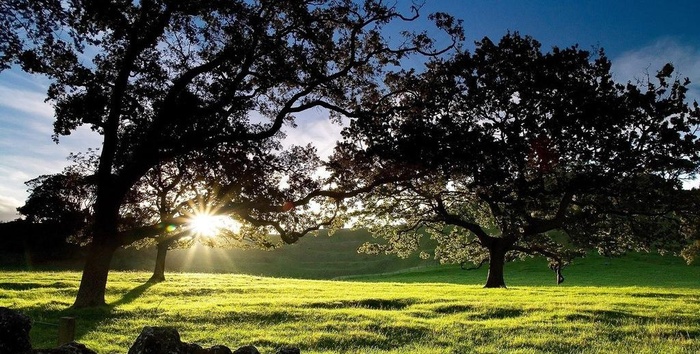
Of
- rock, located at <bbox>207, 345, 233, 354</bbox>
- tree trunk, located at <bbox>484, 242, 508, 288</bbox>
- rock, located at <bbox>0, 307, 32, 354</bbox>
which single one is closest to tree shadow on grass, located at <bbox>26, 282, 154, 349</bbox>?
rock, located at <bbox>0, 307, 32, 354</bbox>

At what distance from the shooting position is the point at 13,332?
4785 mm

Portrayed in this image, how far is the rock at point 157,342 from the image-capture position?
193 inches

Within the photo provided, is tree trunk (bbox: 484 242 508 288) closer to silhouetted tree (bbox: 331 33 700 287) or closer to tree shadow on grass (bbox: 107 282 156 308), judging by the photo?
silhouetted tree (bbox: 331 33 700 287)

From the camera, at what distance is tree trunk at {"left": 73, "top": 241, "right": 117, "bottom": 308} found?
2283cm

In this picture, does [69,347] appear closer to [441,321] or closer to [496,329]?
[496,329]

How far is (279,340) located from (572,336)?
29.5 feet

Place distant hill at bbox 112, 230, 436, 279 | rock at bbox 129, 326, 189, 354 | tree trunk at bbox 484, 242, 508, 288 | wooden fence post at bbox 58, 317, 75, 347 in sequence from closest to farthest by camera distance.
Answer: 1. rock at bbox 129, 326, 189, 354
2. wooden fence post at bbox 58, 317, 75, 347
3. tree trunk at bbox 484, 242, 508, 288
4. distant hill at bbox 112, 230, 436, 279

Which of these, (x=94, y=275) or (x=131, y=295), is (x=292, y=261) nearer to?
(x=131, y=295)

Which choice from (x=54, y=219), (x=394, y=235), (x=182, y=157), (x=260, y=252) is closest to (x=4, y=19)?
(x=182, y=157)

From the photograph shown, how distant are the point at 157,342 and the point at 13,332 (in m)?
1.30

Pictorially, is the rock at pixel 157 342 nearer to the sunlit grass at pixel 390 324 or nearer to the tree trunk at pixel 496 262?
the sunlit grass at pixel 390 324

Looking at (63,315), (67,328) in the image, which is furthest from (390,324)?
(63,315)

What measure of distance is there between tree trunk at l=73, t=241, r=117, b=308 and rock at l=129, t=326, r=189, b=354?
20.0 meters

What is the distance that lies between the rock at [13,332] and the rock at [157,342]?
98 cm
